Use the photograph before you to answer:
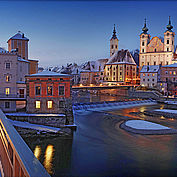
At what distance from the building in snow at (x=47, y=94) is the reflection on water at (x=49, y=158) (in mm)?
9854

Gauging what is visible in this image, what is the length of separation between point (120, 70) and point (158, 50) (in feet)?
71.3

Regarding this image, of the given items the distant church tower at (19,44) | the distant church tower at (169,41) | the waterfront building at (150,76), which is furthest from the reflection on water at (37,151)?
the distant church tower at (169,41)

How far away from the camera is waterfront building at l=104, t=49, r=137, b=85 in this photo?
9738 centimetres

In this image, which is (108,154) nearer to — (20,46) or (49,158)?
(49,158)

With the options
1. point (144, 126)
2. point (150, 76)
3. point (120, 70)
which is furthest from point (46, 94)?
point (120, 70)

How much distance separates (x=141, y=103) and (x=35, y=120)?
141 feet

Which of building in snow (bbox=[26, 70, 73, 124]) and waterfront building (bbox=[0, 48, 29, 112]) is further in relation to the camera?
waterfront building (bbox=[0, 48, 29, 112])

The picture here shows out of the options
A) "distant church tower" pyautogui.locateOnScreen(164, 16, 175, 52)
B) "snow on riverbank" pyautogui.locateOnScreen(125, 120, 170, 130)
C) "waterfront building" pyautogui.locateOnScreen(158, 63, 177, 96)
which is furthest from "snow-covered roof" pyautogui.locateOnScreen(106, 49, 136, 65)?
"snow on riverbank" pyautogui.locateOnScreen(125, 120, 170, 130)

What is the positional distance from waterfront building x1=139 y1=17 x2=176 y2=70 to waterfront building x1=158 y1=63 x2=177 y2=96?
12.0 meters

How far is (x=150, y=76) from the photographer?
85875 mm

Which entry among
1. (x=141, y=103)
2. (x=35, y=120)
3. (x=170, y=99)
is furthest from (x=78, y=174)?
(x=170, y=99)

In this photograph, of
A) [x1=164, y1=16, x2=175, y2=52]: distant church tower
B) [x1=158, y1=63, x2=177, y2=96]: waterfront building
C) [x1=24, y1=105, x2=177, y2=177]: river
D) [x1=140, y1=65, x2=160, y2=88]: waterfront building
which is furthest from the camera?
[x1=164, y1=16, x2=175, y2=52]: distant church tower

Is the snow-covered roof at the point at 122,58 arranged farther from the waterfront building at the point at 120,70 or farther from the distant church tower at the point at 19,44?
the distant church tower at the point at 19,44

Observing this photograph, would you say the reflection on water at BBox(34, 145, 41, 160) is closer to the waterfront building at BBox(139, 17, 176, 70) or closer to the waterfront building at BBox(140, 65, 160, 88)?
the waterfront building at BBox(140, 65, 160, 88)
